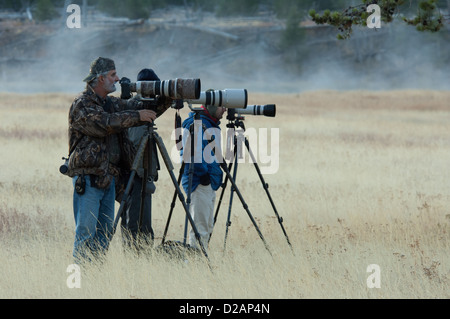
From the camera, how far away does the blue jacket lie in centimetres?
689

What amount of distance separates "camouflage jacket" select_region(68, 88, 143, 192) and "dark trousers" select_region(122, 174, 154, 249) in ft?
2.31

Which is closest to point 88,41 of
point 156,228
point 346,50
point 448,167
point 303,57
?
point 303,57

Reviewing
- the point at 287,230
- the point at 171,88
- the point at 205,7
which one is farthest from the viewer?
the point at 205,7

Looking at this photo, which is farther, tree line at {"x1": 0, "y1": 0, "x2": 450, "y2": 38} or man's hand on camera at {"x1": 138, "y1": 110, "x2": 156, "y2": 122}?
tree line at {"x1": 0, "y1": 0, "x2": 450, "y2": 38}

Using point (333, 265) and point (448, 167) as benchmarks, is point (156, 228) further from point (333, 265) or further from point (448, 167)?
point (448, 167)

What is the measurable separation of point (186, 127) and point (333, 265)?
1804mm

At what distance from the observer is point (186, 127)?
707 cm

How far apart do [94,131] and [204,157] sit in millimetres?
1222

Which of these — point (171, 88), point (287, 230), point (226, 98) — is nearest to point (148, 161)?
point (171, 88)

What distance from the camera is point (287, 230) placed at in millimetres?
8648

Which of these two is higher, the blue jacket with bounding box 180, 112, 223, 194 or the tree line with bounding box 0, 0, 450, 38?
the tree line with bounding box 0, 0, 450, 38

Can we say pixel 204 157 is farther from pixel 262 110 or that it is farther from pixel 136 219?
pixel 136 219

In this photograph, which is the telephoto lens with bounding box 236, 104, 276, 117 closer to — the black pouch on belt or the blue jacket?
the blue jacket

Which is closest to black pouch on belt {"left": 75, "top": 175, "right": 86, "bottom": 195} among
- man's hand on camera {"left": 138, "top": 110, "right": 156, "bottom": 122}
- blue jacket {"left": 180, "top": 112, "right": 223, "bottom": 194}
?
man's hand on camera {"left": 138, "top": 110, "right": 156, "bottom": 122}
